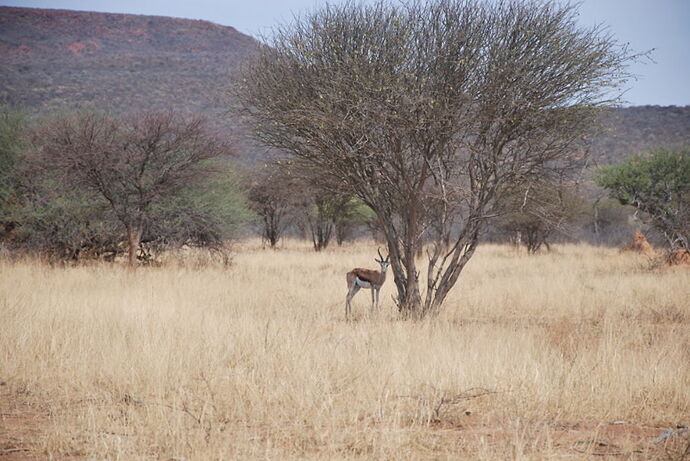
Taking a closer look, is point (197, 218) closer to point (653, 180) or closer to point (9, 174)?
point (9, 174)

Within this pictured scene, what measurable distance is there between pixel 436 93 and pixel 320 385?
4.92 metres

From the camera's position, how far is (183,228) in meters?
17.9

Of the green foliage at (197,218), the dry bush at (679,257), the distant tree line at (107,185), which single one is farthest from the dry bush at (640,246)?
the distant tree line at (107,185)

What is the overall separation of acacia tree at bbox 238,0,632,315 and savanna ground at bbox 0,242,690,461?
2344mm

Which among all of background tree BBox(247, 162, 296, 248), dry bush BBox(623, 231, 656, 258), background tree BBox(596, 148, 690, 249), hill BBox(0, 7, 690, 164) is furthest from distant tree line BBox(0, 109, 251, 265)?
dry bush BBox(623, 231, 656, 258)

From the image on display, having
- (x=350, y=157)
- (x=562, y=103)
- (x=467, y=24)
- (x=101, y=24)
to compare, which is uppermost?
(x=101, y=24)

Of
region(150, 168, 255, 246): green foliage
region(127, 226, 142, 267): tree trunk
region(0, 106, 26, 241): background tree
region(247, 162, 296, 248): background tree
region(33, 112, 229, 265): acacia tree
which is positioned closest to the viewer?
region(33, 112, 229, 265): acacia tree

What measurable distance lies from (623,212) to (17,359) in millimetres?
42890

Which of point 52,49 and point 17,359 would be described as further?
point 52,49

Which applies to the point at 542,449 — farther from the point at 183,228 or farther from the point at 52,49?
the point at 52,49

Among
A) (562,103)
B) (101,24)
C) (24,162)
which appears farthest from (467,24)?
(101,24)

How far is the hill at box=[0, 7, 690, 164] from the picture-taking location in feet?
164

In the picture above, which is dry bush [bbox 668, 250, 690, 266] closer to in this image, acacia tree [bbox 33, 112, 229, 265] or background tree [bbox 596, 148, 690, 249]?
background tree [bbox 596, 148, 690, 249]

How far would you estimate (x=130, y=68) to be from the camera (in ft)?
215
